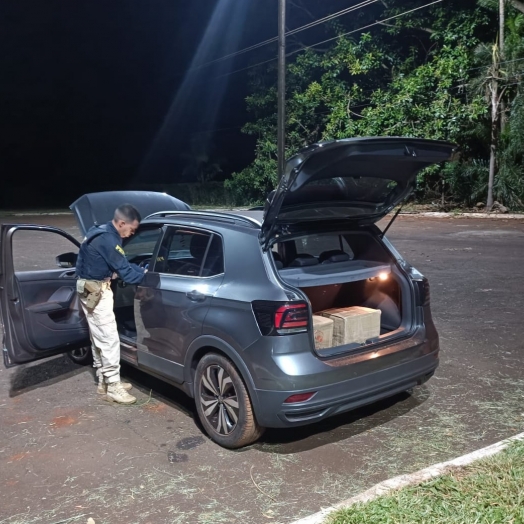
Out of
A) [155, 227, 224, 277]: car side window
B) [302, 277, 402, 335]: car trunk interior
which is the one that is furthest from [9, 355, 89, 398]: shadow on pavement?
[302, 277, 402, 335]: car trunk interior

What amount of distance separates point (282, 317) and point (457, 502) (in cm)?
142

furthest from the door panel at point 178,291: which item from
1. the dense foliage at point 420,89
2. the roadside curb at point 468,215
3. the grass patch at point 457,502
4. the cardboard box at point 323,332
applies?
the dense foliage at point 420,89

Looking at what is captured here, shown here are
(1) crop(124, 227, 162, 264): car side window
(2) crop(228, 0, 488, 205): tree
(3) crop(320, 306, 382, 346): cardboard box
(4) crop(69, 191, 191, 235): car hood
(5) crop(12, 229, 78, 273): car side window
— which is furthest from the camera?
(2) crop(228, 0, 488, 205): tree

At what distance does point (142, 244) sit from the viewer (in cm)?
561

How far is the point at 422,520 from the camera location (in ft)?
9.66

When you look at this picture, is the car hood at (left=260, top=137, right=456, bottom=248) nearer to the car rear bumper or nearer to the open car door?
the car rear bumper

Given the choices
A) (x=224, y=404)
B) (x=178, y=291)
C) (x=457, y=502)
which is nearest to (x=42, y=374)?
(x=178, y=291)

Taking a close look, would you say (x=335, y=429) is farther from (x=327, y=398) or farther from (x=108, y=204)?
(x=108, y=204)

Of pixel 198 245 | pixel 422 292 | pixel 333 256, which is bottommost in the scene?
pixel 422 292

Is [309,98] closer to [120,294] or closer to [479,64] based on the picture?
[479,64]

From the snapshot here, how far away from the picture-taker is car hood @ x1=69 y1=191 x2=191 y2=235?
625 centimetres

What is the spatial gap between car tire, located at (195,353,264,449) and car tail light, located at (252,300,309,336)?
0.44 m

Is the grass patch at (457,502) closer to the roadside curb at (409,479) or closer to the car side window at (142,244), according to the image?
the roadside curb at (409,479)

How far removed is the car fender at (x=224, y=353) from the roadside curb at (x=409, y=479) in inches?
34.9
